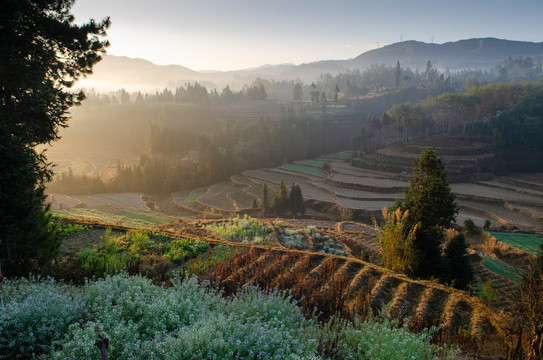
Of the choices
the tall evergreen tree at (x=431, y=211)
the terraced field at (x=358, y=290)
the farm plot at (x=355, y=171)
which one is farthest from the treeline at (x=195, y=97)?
the terraced field at (x=358, y=290)

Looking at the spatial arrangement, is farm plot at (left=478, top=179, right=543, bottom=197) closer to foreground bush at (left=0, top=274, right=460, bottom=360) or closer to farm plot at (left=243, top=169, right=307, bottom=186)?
farm plot at (left=243, top=169, right=307, bottom=186)

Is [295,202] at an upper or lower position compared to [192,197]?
upper

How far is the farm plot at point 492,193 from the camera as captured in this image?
1481 inches

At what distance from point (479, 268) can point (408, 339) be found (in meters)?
17.6

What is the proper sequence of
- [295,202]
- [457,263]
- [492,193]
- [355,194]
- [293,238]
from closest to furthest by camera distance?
1. [457,263]
2. [293,238]
3. [295,202]
4. [492,193]
5. [355,194]

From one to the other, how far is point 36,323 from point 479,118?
92478 millimetres

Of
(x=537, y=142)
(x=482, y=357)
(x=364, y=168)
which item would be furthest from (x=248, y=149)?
→ (x=482, y=357)

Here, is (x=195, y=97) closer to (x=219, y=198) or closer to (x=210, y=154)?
(x=210, y=154)

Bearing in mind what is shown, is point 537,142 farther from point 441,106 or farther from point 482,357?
point 482,357

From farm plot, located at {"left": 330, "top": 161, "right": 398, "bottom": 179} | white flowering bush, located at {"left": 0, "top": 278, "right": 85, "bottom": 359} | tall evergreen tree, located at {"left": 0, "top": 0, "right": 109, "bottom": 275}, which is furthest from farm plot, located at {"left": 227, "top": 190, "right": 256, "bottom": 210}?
white flowering bush, located at {"left": 0, "top": 278, "right": 85, "bottom": 359}

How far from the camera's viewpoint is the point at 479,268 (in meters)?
17.7

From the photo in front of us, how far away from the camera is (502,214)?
33781mm

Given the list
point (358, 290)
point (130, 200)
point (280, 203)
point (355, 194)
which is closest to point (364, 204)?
point (355, 194)

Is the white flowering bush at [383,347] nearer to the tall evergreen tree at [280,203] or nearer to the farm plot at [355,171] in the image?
the tall evergreen tree at [280,203]
